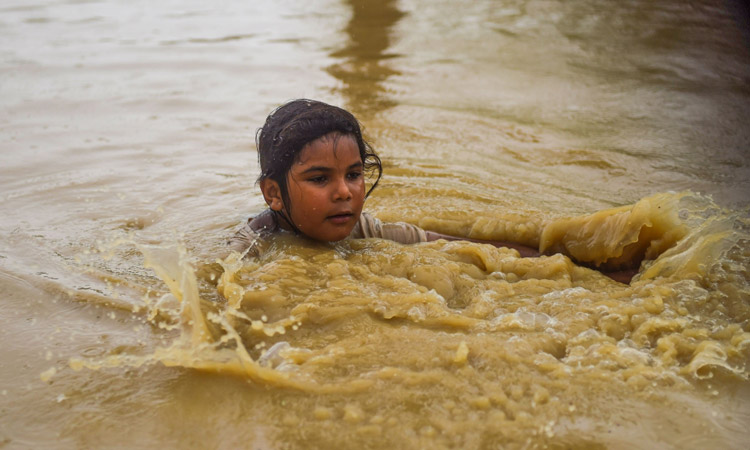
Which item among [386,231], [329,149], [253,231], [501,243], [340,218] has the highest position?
[329,149]

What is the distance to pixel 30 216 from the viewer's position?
148 inches

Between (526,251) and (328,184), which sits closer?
(328,184)

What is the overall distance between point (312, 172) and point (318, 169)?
0.03 metres

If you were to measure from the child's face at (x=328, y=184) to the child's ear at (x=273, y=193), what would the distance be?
13cm

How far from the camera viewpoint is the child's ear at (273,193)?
11.0ft

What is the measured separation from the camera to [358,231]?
11.9 ft

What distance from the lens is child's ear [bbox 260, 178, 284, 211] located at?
334 centimetres

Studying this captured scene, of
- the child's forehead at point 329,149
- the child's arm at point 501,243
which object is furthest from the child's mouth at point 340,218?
the child's arm at point 501,243

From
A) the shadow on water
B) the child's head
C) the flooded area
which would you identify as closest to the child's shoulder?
the flooded area

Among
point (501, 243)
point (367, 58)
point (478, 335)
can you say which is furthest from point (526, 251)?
point (367, 58)

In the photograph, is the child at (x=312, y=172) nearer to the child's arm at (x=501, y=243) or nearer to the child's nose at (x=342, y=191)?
the child's nose at (x=342, y=191)

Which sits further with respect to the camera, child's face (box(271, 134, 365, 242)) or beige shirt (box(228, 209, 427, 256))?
beige shirt (box(228, 209, 427, 256))

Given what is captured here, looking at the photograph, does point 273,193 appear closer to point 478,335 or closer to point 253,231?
point 253,231

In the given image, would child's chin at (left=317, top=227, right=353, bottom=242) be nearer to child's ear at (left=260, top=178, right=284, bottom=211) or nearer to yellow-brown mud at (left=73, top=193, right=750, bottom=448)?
yellow-brown mud at (left=73, top=193, right=750, bottom=448)
